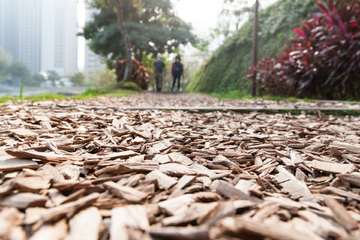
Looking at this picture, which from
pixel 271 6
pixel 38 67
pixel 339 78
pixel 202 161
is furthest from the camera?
pixel 38 67

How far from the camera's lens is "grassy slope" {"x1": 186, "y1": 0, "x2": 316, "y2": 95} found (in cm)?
911

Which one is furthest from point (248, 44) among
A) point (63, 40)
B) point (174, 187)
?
point (63, 40)

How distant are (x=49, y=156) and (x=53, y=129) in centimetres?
76

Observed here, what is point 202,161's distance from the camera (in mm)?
1192

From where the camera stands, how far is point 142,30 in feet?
49.2

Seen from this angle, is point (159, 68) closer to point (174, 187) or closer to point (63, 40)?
point (174, 187)

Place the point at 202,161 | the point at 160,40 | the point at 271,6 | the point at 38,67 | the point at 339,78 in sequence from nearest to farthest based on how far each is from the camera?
the point at 202,161
the point at 339,78
the point at 271,6
the point at 160,40
the point at 38,67

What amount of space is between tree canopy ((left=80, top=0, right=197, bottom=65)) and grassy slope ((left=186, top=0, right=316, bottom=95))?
11.2 feet

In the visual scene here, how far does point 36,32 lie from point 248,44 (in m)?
43.6

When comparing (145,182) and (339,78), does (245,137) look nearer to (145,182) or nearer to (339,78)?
(145,182)

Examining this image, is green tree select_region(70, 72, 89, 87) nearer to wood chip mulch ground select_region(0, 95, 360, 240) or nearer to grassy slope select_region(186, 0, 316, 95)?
grassy slope select_region(186, 0, 316, 95)

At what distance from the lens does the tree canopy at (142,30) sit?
48.6ft

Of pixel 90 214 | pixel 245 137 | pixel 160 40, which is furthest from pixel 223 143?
pixel 160 40

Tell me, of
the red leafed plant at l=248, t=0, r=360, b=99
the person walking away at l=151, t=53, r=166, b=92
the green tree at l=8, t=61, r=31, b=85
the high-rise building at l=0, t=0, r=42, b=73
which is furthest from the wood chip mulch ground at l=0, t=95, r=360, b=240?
the green tree at l=8, t=61, r=31, b=85
